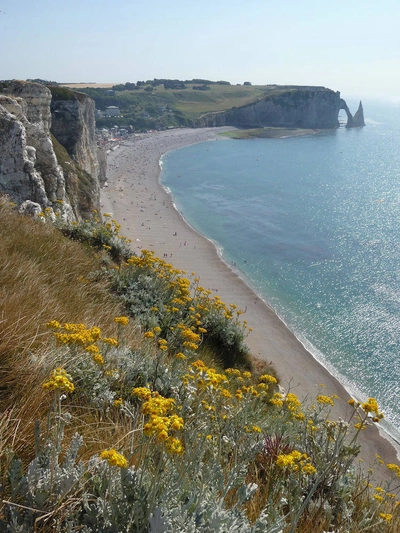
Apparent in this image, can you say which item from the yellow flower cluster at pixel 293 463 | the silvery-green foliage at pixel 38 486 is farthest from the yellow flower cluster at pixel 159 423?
the yellow flower cluster at pixel 293 463

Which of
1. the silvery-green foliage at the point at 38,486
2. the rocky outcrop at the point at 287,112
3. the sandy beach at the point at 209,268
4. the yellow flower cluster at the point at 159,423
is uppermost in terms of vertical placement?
the rocky outcrop at the point at 287,112

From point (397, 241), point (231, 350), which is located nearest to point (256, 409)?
point (231, 350)

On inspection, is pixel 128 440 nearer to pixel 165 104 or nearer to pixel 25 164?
pixel 25 164

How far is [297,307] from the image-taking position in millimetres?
25875

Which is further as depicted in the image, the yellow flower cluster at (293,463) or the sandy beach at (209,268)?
the sandy beach at (209,268)

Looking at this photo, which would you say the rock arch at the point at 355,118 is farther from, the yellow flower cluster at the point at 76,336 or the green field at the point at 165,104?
the yellow flower cluster at the point at 76,336

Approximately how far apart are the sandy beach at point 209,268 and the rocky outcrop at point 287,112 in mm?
68070

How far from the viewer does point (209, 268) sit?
2994 centimetres

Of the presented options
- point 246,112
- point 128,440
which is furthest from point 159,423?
point 246,112

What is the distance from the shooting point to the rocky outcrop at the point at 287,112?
130m

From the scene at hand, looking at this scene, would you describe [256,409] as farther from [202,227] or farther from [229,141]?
[229,141]

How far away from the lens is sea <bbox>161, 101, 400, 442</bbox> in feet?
71.6

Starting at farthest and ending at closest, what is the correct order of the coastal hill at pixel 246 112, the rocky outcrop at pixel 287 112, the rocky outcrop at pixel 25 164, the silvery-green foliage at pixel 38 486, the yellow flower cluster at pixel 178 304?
the rocky outcrop at pixel 287 112, the coastal hill at pixel 246 112, the rocky outcrop at pixel 25 164, the yellow flower cluster at pixel 178 304, the silvery-green foliage at pixel 38 486

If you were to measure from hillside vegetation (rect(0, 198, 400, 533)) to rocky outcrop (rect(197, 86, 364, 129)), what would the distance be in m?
131
